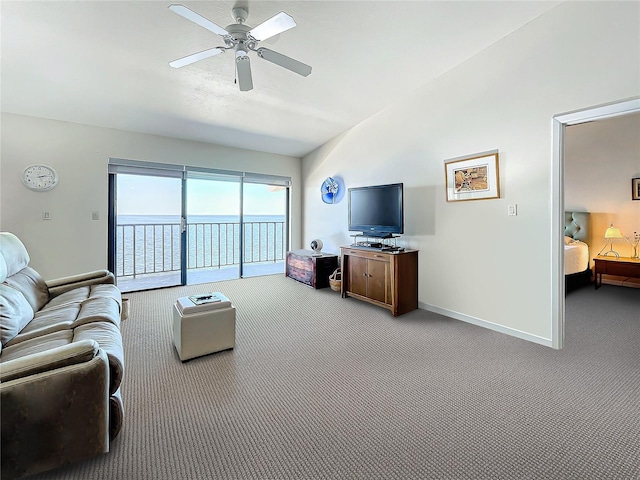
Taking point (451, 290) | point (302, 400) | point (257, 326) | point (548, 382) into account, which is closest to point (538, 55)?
point (451, 290)

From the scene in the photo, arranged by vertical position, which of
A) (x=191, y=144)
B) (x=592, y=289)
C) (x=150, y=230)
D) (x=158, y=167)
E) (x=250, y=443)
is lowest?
(x=250, y=443)

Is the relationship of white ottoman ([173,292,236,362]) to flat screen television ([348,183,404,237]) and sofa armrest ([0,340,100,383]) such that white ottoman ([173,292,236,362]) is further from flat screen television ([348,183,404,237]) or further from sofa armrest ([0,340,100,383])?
flat screen television ([348,183,404,237])

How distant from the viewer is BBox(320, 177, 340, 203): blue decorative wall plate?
4859 millimetres

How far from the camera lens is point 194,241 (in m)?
5.78

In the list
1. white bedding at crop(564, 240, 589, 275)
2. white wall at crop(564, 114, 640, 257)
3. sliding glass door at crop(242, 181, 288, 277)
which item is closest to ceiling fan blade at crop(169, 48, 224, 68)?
sliding glass door at crop(242, 181, 288, 277)

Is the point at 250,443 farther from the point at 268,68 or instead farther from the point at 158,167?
the point at 158,167

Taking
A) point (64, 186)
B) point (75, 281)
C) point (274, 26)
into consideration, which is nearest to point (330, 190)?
point (274, 26)

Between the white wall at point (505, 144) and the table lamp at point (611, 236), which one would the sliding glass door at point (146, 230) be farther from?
the table lamp at point (611, 236)

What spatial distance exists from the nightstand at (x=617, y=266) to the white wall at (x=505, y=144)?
9.85 ft

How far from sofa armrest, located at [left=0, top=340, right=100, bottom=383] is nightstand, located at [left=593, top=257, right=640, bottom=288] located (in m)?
6.25

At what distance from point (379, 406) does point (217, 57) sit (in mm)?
3172

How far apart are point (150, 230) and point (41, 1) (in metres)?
3.75

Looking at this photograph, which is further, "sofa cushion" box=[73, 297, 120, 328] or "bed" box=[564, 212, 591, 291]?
"bed" box=[564, 212, 591, 291]

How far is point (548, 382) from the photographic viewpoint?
2.00 m
